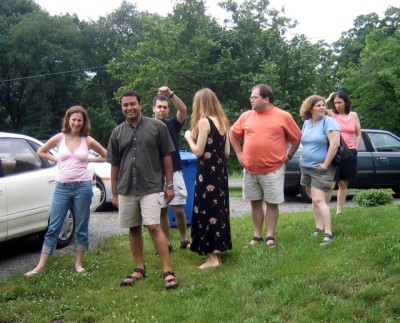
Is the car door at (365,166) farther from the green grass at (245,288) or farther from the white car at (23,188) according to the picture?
the white car at (23,188)

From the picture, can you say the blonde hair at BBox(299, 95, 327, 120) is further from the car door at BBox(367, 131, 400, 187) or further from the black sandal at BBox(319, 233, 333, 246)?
the car door at BBox(367, 131, 400, 187)

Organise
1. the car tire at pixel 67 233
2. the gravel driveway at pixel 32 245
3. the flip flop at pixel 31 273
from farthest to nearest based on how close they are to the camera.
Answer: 1. the car tire at pixel 67 233
2. the gravel driveway at pixel 32 245
3. the flip flop at pixel 31 273

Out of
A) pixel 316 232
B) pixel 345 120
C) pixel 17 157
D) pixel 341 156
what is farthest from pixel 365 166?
pixel 17 157

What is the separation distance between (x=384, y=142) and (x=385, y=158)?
17.5 inches

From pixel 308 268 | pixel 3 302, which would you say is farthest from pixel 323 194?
pixel 3 302

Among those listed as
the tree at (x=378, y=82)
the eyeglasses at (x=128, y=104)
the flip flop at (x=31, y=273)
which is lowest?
the flip flop at (x=31, y=273)

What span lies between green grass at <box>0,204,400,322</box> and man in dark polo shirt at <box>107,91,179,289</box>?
1.20 feet

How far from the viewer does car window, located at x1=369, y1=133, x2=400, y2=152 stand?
41.2 feet

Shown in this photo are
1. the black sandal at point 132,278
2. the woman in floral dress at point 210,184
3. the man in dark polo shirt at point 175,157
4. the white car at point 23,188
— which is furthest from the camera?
the white car at point 23,188

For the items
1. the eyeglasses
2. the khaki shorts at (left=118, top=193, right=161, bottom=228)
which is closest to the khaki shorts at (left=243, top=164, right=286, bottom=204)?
the khaki shorts at (left=118, top=193, right=161, bottom=228)

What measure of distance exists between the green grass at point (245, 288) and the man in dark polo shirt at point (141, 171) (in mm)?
365

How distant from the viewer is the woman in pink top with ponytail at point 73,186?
5.75m

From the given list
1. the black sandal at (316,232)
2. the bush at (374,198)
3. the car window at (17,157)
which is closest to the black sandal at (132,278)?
the black sandal at (316,232)

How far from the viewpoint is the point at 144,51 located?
25984 mm
